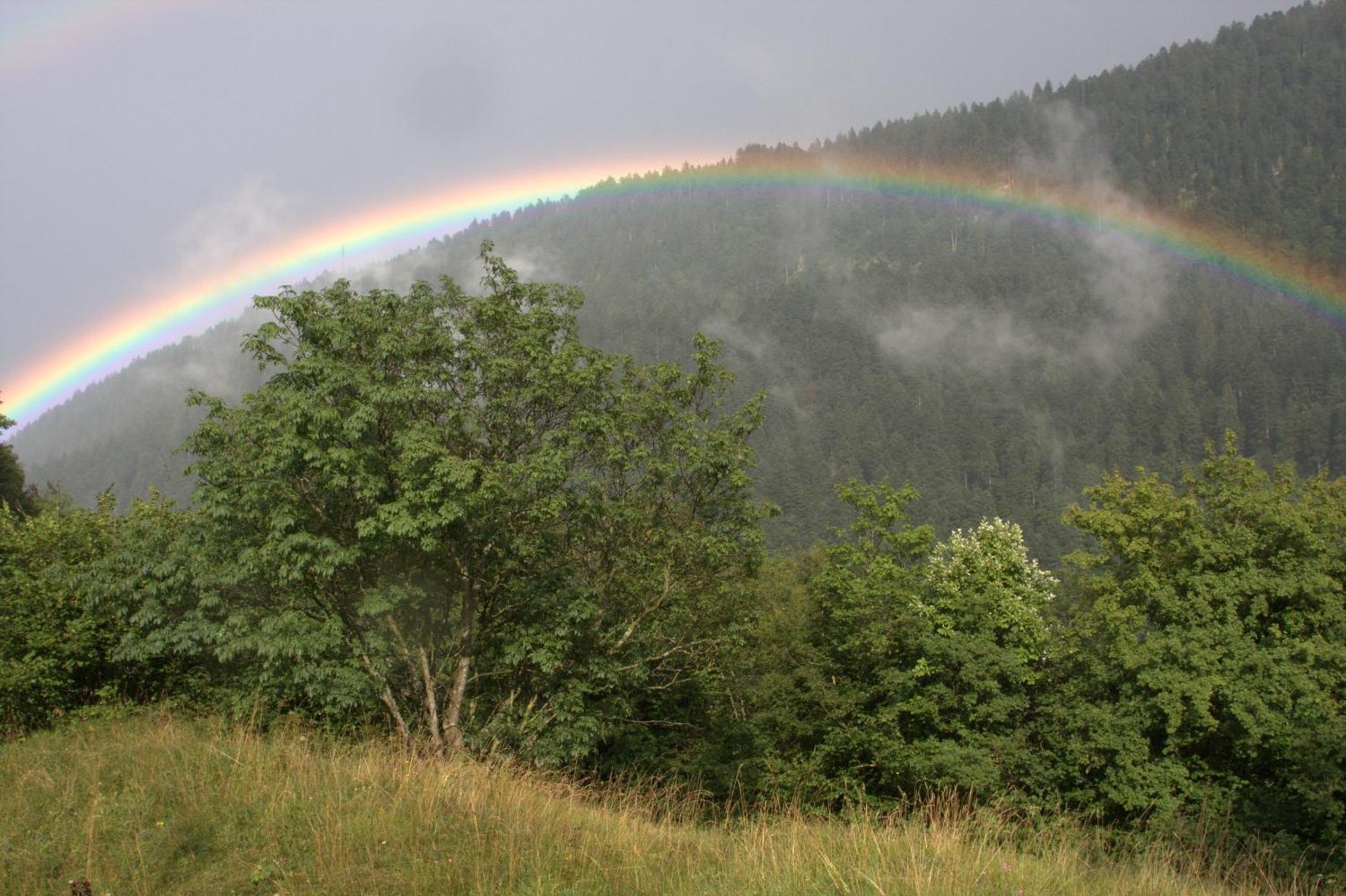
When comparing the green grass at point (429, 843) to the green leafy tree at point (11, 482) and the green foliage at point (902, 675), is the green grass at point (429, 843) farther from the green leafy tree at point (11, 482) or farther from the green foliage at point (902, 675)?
the green leafy tree at point (11, 482)

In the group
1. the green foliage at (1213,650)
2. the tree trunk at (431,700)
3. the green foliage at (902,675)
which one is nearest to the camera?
the tree trunk at (431,700)

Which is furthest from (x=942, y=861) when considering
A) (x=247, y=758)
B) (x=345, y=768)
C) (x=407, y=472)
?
(x=407, y=472)

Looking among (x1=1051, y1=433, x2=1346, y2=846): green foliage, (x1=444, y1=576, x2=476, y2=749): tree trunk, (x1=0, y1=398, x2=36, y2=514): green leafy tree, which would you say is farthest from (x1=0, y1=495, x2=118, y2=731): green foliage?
(x1=0, y1=398, x2=36, y2=514): green leafy tree

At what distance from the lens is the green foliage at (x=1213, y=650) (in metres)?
20.5

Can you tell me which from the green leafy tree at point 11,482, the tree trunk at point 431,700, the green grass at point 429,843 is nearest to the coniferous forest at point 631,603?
the tree trunk at point 431,700

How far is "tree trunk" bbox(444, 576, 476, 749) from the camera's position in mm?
12301

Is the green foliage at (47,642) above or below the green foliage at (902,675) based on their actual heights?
above

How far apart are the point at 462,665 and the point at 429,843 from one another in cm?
753

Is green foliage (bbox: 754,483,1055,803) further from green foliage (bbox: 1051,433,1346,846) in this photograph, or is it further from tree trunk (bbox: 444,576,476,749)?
tree trunk (bbox: 444,576,476,749)

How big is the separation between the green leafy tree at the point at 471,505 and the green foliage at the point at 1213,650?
13.1 metres

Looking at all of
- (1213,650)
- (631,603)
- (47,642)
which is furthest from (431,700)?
(1213,650)

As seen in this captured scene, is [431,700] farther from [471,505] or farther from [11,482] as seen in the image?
Answer: [11,482]

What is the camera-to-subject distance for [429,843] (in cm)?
526

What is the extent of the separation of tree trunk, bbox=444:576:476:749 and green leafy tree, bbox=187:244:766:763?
0.10 feet
